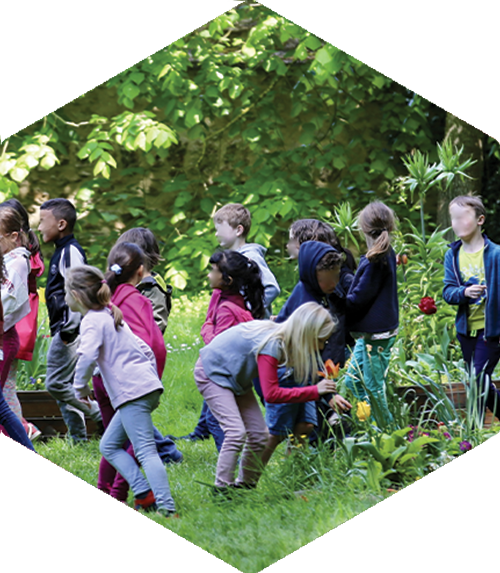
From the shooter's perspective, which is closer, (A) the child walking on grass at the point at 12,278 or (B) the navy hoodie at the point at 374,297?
(B) the navy hoodie at the point at 374,297

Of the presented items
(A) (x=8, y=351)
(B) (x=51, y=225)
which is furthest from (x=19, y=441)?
(B) (x=51, y=225)

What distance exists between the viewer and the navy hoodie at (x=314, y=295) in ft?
12.2

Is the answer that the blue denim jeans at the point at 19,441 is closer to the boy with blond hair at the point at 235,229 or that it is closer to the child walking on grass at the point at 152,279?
the child walking on grass at the point at 152,279

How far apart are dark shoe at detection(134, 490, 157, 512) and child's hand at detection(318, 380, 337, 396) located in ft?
2.69

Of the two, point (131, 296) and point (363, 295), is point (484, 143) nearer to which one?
point (363, 295)

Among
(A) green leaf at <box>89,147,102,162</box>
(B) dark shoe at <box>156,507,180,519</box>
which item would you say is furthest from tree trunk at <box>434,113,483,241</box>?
(B) dark shoe at <box>156,507,180,519</box>

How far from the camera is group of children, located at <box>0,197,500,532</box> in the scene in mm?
3602

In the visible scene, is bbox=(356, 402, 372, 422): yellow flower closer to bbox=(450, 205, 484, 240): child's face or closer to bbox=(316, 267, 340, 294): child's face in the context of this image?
bbox=(316, 267, 340, 294): child's face

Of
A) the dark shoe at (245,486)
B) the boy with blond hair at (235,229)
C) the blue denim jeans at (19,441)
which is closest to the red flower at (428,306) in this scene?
the boy with blond hair at (235,229)

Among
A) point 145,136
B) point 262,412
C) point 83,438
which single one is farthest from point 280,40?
point 83,438

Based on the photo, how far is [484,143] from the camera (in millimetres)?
4125

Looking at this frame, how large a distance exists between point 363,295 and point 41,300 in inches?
67.7

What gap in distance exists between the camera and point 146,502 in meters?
3.66

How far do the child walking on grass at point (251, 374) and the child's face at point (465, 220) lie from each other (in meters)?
0.83
